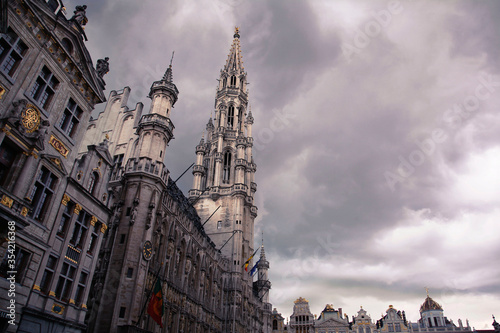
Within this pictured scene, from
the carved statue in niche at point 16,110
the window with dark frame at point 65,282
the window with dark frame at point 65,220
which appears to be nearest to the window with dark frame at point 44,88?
the carved statue in niche at point 16,110

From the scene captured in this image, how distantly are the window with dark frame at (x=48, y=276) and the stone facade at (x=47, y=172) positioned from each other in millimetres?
63

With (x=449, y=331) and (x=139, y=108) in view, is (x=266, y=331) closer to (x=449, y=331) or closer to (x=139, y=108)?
(x=449, y=331)

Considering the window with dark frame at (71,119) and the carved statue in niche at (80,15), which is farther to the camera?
the carved statue in niche at (80,15)

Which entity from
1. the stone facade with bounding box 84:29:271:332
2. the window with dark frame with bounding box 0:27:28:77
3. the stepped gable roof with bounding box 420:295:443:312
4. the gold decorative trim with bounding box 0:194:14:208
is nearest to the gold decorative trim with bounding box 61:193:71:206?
the gold decorative trim with bounding box 0:194:14:208

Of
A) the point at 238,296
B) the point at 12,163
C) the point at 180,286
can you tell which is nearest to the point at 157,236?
the point at 180,286

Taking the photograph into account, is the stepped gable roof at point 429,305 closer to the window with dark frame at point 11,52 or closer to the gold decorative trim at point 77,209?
the gold decorative trim at point 77,209

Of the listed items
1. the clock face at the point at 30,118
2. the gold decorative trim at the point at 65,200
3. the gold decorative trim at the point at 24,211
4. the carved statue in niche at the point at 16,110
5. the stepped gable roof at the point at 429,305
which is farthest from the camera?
the stepped gable roof at the point at 429,305

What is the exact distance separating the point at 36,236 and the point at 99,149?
920 centimetres

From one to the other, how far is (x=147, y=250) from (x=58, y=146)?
602 inches

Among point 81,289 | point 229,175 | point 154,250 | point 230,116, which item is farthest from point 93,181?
point 230,116

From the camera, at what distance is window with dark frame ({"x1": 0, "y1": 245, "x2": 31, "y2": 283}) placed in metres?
19.1

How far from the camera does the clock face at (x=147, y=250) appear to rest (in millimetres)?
34750

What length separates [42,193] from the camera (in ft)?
73.3

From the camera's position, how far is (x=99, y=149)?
28.7m
